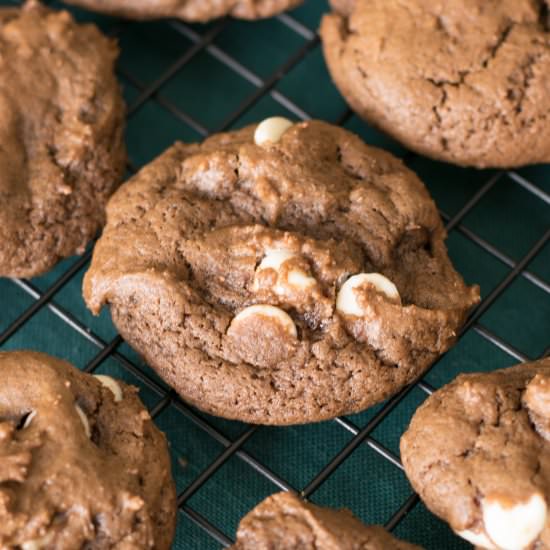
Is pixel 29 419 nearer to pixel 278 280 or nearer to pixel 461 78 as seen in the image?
pixel 278 280

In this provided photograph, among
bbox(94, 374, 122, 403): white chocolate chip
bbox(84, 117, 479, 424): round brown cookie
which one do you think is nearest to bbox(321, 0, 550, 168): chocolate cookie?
bbox(84, 117, 479, 424): round brown cookie

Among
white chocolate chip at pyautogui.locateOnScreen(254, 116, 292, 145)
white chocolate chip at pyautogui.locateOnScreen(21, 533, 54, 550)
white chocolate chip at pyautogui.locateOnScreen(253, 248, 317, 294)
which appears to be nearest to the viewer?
white chocolate chip at pyautogui.locateOnScreen(21, 533, 54, 550)

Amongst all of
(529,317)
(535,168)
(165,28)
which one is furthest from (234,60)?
(529,317)

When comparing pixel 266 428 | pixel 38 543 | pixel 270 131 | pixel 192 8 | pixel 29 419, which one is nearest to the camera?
pixel 38 543

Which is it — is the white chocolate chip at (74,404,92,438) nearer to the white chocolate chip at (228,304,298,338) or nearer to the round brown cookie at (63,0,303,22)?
the white chocolate chip at (228,304,298,338)

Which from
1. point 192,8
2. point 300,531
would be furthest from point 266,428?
point 192,8
